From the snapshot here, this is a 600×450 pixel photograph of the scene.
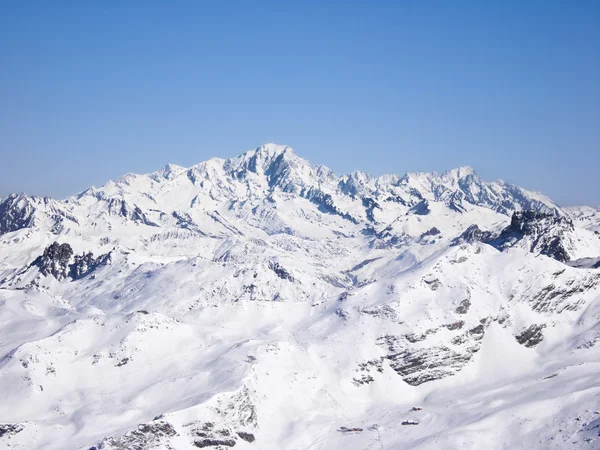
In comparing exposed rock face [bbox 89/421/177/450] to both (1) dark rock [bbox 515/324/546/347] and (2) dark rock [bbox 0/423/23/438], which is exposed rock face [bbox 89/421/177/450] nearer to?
(2) dark rock [bbox 0/423/23/438]

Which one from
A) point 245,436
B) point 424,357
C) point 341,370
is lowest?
point 245,436

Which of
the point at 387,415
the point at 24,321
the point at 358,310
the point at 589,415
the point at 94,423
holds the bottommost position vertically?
the point at 589,415

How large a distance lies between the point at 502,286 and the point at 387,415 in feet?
222

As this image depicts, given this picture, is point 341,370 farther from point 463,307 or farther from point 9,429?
point 9,429

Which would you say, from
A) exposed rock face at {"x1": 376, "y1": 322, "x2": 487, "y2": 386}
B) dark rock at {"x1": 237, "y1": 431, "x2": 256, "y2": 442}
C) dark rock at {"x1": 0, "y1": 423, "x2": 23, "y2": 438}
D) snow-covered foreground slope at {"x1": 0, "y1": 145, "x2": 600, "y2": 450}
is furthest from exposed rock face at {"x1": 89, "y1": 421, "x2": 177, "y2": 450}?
exposed rock face at {"x1": 376, "y1": 322, "x2": 487, "y2": 386}

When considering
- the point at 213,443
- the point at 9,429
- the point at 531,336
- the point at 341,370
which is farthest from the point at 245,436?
the point at 531,336

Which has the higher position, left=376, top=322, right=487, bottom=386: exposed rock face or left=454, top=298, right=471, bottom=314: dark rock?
left=454, top=298, right=471, bottom=314: dark rock

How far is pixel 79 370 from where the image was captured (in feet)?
484

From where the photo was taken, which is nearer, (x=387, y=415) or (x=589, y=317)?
A: (x=387, y=415)

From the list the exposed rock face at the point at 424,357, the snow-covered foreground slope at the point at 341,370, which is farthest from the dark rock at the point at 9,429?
the exposed rock face at the point at 424,357

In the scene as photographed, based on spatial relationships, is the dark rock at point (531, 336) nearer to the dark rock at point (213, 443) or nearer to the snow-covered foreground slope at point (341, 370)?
the snow-covered foreground slope at point (341, 370)

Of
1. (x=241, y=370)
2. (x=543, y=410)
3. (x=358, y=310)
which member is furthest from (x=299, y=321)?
(x=543, y=410)

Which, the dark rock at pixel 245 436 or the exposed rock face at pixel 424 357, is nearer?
the dark rock at pixel 245 436

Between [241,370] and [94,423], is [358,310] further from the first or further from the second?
[94,423]
